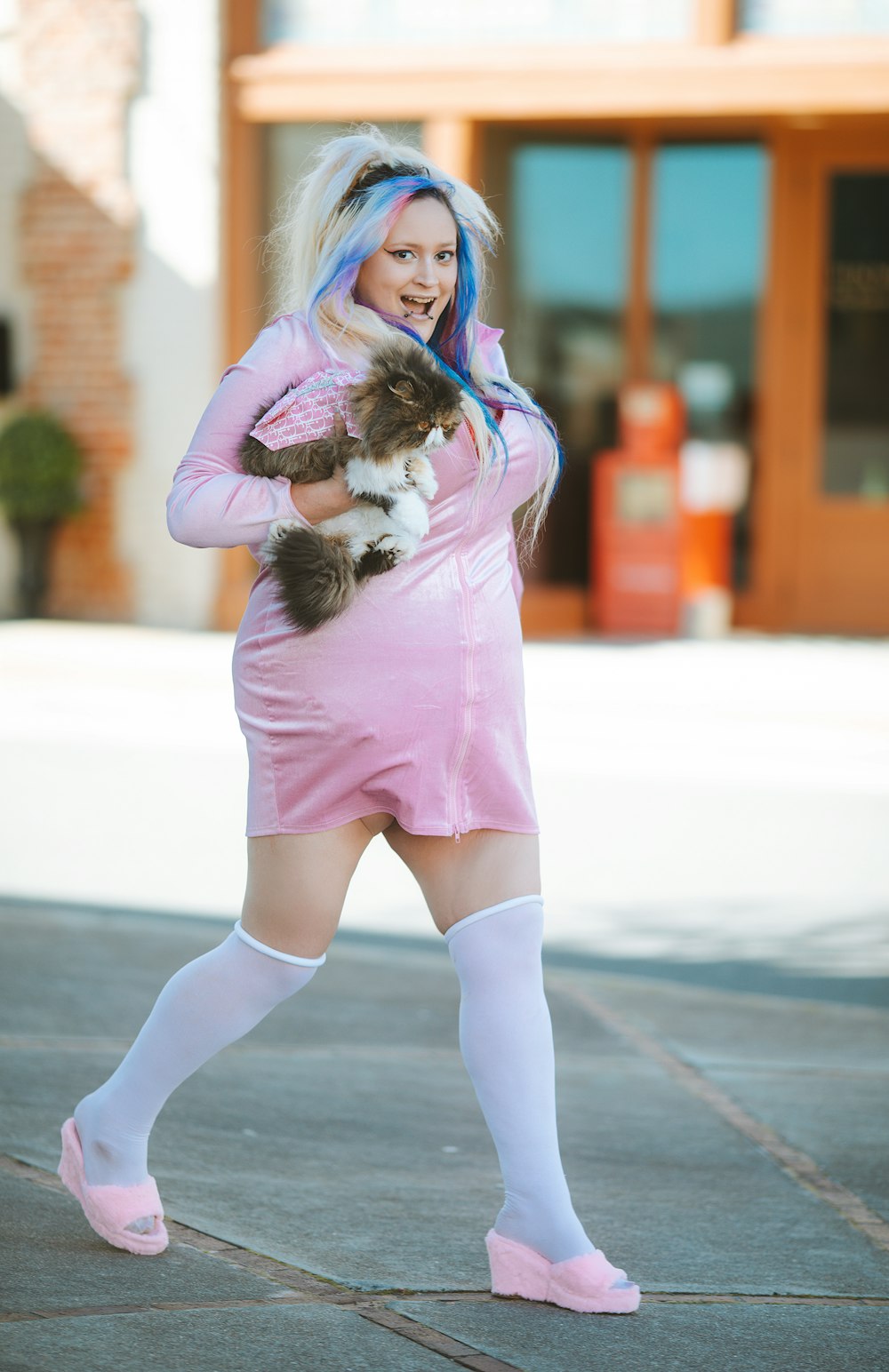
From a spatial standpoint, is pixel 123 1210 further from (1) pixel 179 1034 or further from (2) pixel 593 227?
(2) pixel 593 227

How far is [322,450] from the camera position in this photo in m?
2.75

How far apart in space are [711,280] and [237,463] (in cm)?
1180

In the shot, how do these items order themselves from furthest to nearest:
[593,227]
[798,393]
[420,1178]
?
1. [798,393]
2. [593,227]
3. [420,1178]

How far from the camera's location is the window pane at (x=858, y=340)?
551 inches

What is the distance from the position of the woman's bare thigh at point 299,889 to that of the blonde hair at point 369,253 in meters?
0.62

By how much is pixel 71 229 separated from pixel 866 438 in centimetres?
624

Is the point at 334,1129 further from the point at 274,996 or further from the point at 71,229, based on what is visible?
the point at 71,229

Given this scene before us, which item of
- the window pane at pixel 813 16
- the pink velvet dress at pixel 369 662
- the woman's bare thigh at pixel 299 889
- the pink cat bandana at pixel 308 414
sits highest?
the window pane at pixel 813 16

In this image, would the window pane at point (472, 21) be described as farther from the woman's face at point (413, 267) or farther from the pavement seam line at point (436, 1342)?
the pavement seam line at point (436, 1342)

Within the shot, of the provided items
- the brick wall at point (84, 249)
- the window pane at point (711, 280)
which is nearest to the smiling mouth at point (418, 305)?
the brick wall at point (84, 249)

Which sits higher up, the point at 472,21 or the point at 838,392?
the point at 472,21

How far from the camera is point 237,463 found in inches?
112

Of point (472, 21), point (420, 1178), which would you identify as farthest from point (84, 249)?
point (420, 1178)

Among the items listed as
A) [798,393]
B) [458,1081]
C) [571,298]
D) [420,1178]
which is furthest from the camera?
[798,393]
